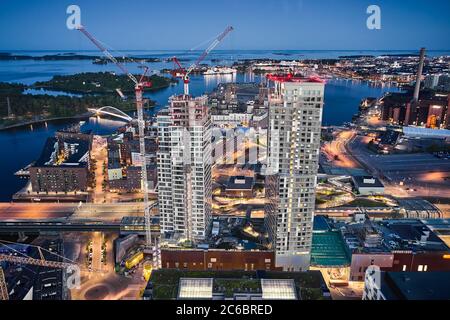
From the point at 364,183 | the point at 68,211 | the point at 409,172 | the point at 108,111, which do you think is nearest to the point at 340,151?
the point at 409,172

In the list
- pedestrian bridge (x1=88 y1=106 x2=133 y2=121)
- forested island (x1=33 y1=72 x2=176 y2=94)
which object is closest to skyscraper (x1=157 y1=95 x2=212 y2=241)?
pedestrian bridge (x1=88 y1=106 x2=133 y2=121)

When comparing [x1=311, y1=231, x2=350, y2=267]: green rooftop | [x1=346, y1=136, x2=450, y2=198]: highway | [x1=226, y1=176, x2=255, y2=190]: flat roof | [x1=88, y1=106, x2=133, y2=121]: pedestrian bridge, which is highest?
[x1=88, y1=106, x2=133, y2=121]: pedestrian bridge

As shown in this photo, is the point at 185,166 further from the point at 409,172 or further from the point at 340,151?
the point at 340,151

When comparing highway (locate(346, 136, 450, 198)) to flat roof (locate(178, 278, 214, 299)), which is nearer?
flat roof (locate(178, 278, 214, 299))

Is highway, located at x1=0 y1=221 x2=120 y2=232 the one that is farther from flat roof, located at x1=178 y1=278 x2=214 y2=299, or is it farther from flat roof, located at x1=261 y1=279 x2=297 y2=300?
flat roof, located at x1=261 y1=279 x2=297 y2=300

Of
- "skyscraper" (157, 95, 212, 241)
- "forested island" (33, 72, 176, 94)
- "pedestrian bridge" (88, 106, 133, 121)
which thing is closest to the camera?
"skyscraper" (157, 95, 212, 241)

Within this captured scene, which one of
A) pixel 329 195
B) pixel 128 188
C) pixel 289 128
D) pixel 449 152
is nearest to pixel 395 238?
pixel 289 128

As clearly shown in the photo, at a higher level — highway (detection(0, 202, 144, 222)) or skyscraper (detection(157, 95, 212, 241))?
skyscraper (detection(157, 95, 212, 241))
